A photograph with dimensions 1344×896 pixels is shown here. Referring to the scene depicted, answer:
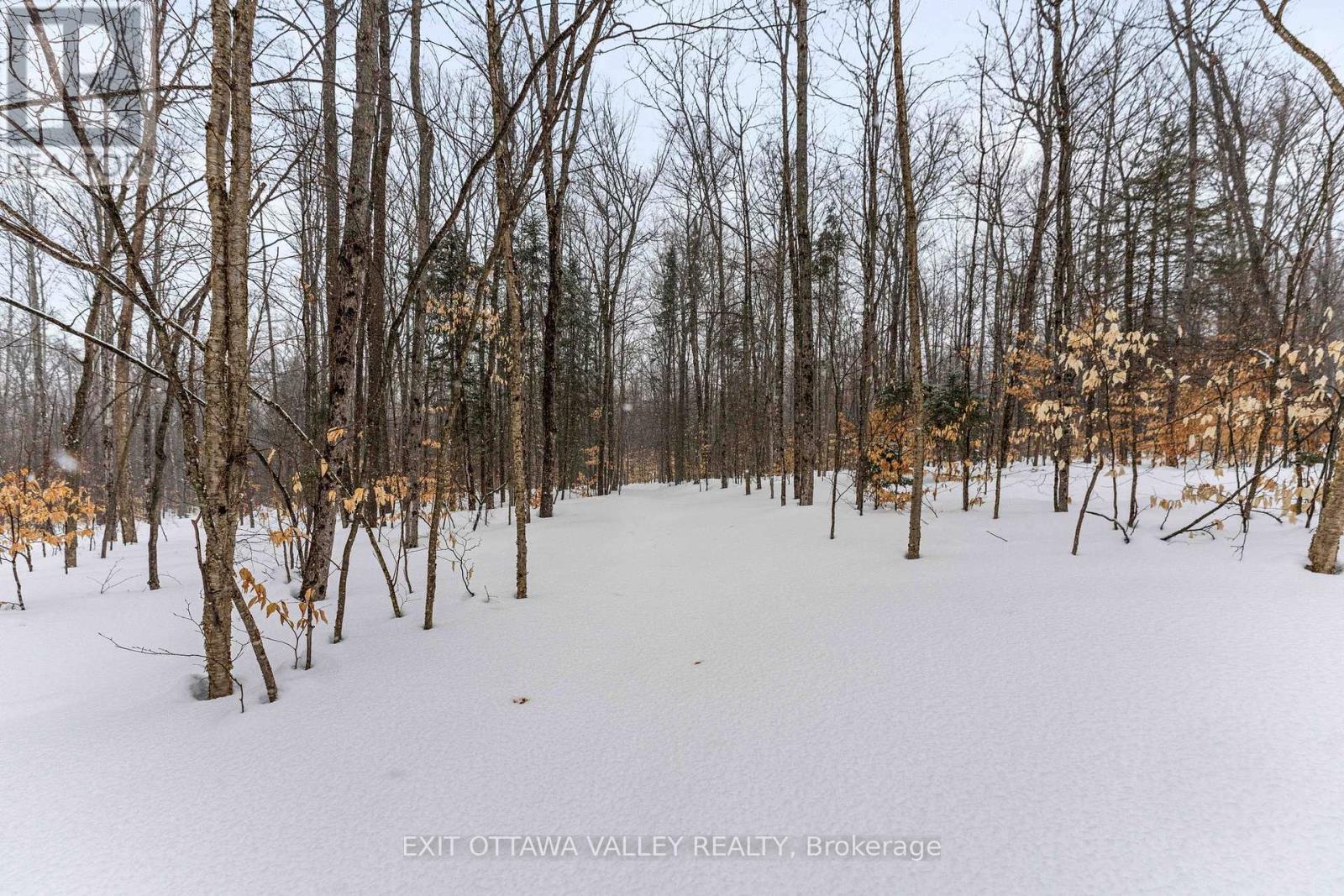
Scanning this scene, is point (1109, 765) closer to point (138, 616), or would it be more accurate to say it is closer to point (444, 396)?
point (138, 616)

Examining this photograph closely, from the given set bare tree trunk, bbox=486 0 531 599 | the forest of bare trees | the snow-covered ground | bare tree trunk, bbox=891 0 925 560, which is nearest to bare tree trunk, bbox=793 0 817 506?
the forest of bare trees

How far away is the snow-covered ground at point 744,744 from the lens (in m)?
1.31

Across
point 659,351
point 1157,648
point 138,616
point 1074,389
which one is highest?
point 659,351

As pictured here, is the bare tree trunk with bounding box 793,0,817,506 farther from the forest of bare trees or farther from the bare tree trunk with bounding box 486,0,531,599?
the bare tree trunk with bounding box 486,0,531,599

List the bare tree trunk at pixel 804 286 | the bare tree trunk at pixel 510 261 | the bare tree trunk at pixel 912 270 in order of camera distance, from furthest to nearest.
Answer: the bare tree trunk at pixel 804 286 < the bare tree trunk at pixel 912 270 < the bare tree trunk at pixel 510 261

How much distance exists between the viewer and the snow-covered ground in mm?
1309

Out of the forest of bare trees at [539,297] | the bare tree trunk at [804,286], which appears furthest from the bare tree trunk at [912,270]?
the bare tree trunk at [804,286]

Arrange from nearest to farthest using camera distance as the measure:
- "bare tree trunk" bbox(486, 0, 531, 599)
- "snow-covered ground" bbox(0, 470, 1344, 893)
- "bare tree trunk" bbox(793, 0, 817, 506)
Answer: "snow-covered ground" bbox(0, 470, 1344, 893), "bare tree trunk" bbox(486, 0, 531, 599), "bare tree trunk" bbox(793, 0, 817, 506)

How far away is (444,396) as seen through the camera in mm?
12336

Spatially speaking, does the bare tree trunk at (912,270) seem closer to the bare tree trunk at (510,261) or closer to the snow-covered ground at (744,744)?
the snow-covered ground at (744,744)

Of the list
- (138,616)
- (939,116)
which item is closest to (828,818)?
(138,616)

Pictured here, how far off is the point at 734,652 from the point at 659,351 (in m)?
21.0

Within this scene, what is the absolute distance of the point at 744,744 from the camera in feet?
6.11

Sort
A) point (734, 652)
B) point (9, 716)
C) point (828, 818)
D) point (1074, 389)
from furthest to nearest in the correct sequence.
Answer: point (1074, 389) < point (734, 652) < point (9, 716) < point (828, 818)
